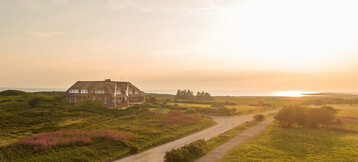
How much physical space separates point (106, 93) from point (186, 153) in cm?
4688

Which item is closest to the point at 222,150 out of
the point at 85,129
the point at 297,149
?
the point at 297,149

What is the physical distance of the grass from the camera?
858 inches

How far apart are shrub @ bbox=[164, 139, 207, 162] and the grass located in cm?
311

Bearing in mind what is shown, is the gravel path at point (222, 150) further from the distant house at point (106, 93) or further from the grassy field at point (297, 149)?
the distant house at point (106, 93)

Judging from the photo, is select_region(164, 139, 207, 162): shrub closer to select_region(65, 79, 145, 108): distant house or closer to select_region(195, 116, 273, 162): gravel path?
select_region(195, 116, 273, 162): gravel path

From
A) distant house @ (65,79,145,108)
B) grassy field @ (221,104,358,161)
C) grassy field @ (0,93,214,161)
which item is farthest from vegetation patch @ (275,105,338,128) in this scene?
distant house @ (65,79,145,108)

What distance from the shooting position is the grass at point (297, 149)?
21797mm

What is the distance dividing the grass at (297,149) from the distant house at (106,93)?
4535 centimetres

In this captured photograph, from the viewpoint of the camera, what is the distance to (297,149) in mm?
25156

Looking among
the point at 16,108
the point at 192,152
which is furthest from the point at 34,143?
the point at 16,108

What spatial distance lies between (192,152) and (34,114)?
1424 inches

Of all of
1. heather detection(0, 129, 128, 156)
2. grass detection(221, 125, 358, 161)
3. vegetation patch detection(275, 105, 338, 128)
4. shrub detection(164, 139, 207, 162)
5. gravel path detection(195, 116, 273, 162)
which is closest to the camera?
shrub detection(164, 139, 207, 162)

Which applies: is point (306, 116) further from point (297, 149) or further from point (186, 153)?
point (186, 153)

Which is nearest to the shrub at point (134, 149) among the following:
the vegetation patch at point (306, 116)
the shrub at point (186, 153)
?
the shrub at point (186, 153)
